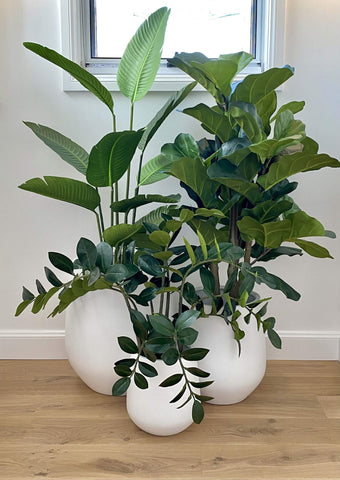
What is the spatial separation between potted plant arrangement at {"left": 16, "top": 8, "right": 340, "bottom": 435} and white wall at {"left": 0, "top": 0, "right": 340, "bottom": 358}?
0.92ft

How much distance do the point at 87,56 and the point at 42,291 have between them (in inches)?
37.7

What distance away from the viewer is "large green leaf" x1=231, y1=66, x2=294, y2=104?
1.24 m

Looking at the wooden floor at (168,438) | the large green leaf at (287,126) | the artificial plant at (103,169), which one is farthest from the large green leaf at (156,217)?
the wooden floor at (168,438)

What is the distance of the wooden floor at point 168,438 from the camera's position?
49.4 inches

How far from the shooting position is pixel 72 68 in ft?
4.33

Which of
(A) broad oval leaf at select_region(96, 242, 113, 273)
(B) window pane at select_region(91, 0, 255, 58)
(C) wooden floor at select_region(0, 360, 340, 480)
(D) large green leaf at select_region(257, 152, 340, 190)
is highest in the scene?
(B) window pane at select_region(91, 0, 255, 58)

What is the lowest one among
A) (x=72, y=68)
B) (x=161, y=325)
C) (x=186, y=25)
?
(x=161, y=325)

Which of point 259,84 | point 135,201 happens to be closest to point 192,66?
point 259,84

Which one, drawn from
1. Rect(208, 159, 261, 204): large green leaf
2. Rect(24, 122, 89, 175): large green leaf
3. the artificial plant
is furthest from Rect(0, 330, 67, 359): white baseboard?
Rect(208, 159, 261, 204): large green leaf

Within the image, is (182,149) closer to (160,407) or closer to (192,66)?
(192,66)

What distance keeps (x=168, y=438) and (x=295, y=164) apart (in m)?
0.88

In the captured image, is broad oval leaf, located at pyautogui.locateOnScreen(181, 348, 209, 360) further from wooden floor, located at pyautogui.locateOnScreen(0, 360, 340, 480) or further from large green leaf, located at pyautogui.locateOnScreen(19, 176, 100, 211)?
large green leaf, located at pyautogui.locateOnScreen(19, 176, 100, 211)

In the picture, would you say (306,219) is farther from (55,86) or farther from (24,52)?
(24,52)

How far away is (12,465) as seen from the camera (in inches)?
49.9
